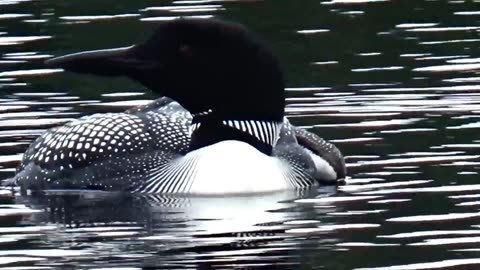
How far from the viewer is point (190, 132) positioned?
40.7 feet

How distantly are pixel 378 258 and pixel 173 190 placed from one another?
2478 millimetres

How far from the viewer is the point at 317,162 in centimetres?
1264

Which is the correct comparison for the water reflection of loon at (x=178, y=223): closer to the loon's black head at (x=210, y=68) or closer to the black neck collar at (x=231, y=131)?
the black neck collar at (x=231, y=131)

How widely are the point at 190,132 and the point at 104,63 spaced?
0.74 m

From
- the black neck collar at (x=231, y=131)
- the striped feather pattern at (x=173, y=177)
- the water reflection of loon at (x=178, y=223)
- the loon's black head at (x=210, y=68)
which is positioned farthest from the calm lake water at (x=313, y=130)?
the loon's black head at (x=210, y=68)

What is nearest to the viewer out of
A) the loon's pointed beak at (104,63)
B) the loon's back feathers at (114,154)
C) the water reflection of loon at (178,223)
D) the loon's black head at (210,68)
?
the water reflection of loon at (178,223)

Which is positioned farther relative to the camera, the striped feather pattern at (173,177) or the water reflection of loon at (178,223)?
the striped feather pattern at (173,177)

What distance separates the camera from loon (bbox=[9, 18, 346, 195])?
12023mm

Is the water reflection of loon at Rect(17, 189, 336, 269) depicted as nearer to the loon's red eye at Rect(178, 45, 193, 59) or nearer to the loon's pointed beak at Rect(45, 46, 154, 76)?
the loon's pointed beak at Rect(45, 46, 154, 76)

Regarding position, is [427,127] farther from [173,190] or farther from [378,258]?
[378,258]

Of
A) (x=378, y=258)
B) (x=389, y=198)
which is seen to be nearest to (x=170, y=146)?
(x=389, y=198)

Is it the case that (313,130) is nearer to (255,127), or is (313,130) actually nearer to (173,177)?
(255,127)

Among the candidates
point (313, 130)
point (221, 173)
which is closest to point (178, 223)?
point (221, 173)

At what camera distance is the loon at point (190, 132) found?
12023 millimetres
